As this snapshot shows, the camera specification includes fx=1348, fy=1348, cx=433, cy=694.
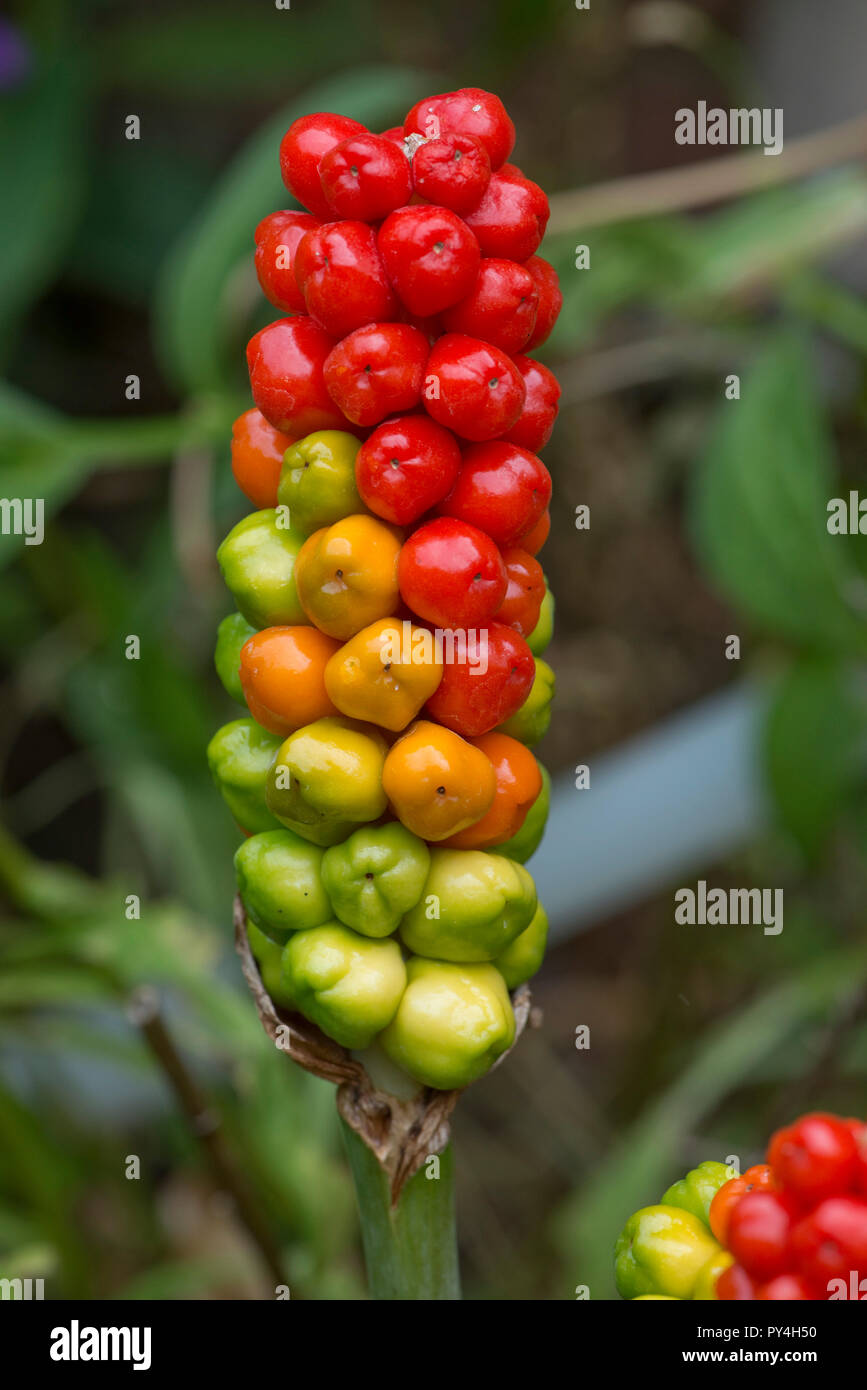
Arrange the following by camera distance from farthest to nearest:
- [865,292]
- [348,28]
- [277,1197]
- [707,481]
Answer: [865,292] → [348,28] → [707,481] → [277,1197]

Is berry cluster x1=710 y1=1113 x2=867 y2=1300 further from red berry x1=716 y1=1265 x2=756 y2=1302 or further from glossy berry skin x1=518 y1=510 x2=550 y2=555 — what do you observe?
glossy berry skin x1=518 y1=510 x2=550 y2=555

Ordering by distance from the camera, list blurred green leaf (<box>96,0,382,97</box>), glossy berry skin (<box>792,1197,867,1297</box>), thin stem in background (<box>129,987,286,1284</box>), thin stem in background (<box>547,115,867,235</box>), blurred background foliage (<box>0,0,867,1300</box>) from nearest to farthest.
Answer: glossy berry skin (<box>792,1197,867,1297</box>)
thin stem in background (<box>129,987,286,1284</box>)
blurred background foliage (<box>0,0,867,1300</box>)
thin stem in background (<box>547,115,867,235</box>)
blurred green leaf (<box>96,0,382,97</box>)

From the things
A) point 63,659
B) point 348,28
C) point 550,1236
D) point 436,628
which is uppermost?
point 348,28

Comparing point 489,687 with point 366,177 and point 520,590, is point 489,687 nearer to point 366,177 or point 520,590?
point 520,590

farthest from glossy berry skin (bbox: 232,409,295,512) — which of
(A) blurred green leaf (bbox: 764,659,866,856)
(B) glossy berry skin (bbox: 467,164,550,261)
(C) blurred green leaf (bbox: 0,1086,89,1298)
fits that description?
(A) blurred green leaf (bbox: 764,659,866,856)

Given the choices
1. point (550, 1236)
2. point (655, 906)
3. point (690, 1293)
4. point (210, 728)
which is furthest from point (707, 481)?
point (690, 1293)

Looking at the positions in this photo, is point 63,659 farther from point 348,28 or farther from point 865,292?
point 865,292
